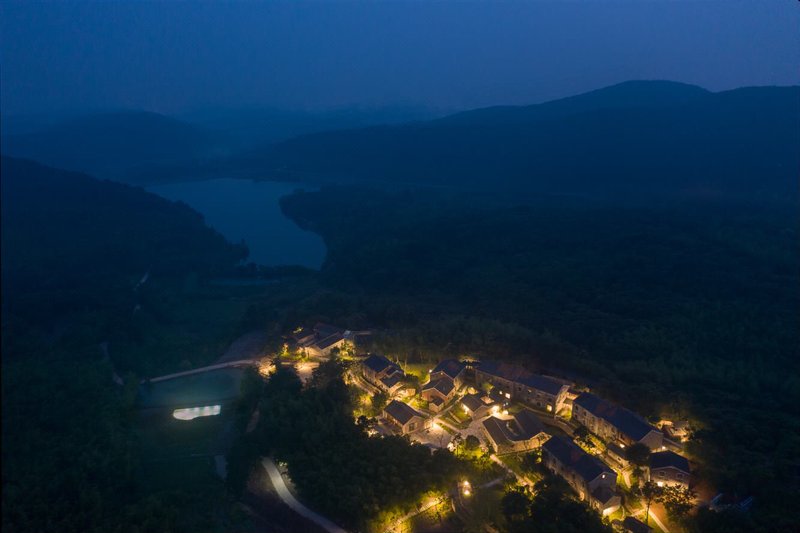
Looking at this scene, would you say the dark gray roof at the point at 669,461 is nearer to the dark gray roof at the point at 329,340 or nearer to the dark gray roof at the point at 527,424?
the dark gray roof at the point at 527,424

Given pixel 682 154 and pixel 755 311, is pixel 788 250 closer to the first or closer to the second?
pixel 755 311

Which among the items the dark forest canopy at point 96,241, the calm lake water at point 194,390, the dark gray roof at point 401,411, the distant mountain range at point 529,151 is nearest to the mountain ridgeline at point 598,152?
the distant mountain range at point 529,151

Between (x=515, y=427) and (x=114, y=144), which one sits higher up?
(x=114, y=144)

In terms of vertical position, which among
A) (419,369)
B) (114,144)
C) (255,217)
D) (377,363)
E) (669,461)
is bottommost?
(255,217)

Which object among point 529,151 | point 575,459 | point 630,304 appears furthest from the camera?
point 529,151

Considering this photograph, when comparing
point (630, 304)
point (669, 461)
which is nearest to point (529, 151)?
point (630, 304)

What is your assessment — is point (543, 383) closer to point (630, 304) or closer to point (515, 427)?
point (515, 427)
